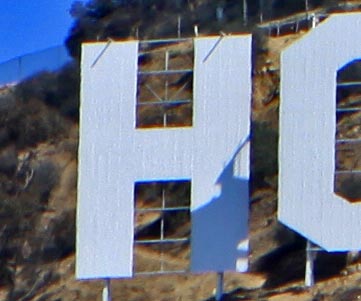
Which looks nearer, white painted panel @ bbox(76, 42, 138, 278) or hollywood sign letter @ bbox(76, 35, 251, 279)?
hollywood sign letter @ bbox(76, 35, 251, 279)

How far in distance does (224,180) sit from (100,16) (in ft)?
80.8

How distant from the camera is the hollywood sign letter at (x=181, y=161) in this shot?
32.3 metres

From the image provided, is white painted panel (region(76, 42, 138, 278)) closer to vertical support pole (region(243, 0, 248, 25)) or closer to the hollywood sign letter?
the hollywood sign letter

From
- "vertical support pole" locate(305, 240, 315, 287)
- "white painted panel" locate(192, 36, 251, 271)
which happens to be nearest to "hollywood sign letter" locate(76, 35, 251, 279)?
A: "white painted panel" locate(192, 36, 251, 271)

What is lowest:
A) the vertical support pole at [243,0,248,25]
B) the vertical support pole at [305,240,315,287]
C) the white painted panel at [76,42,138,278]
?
the vertical support pole at [305,240,315,287]

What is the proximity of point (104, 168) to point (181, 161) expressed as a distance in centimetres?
138

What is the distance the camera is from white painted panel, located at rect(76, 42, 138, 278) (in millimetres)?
32500

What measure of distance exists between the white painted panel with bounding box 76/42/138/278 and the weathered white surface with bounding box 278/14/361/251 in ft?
9.10

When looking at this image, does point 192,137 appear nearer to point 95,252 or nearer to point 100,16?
point 95,252

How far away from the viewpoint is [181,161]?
107 feet

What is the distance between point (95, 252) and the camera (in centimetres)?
3256

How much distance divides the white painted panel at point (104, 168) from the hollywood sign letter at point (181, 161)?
17mm

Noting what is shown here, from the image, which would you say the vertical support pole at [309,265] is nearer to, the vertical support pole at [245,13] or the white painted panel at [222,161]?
the white painted panel at [222,161]

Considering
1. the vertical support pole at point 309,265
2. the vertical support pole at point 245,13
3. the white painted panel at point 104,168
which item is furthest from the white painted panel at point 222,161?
the vertical support pole at point 245,13
